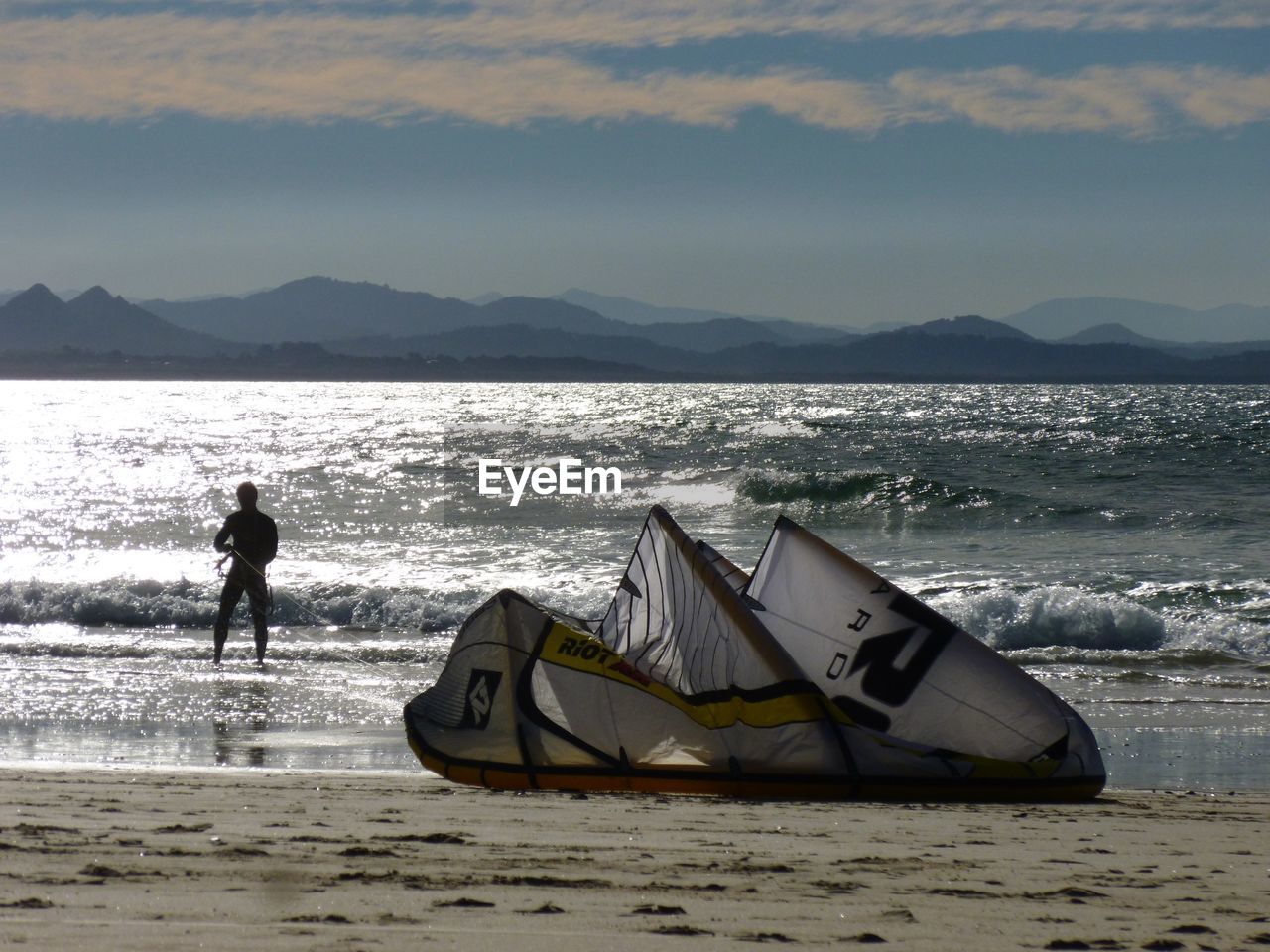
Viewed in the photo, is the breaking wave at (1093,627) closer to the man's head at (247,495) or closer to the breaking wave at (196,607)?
the breaking wave at (196,607)

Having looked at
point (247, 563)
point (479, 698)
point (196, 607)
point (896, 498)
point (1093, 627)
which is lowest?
point (196, 607)

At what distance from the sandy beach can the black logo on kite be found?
504mm

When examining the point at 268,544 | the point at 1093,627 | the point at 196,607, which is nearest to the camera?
the point at 268,544

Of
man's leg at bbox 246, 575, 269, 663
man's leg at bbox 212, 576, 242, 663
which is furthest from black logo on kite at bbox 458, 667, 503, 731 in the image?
man's leg at bbox 212, 576, 242, 663

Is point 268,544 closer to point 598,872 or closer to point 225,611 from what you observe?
point 225,611

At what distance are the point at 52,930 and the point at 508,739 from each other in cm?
295

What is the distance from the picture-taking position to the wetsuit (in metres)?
11.6

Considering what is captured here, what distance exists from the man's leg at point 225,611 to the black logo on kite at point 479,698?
5807mm

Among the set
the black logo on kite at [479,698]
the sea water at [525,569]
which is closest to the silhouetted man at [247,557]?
the sea water at [525,569]
